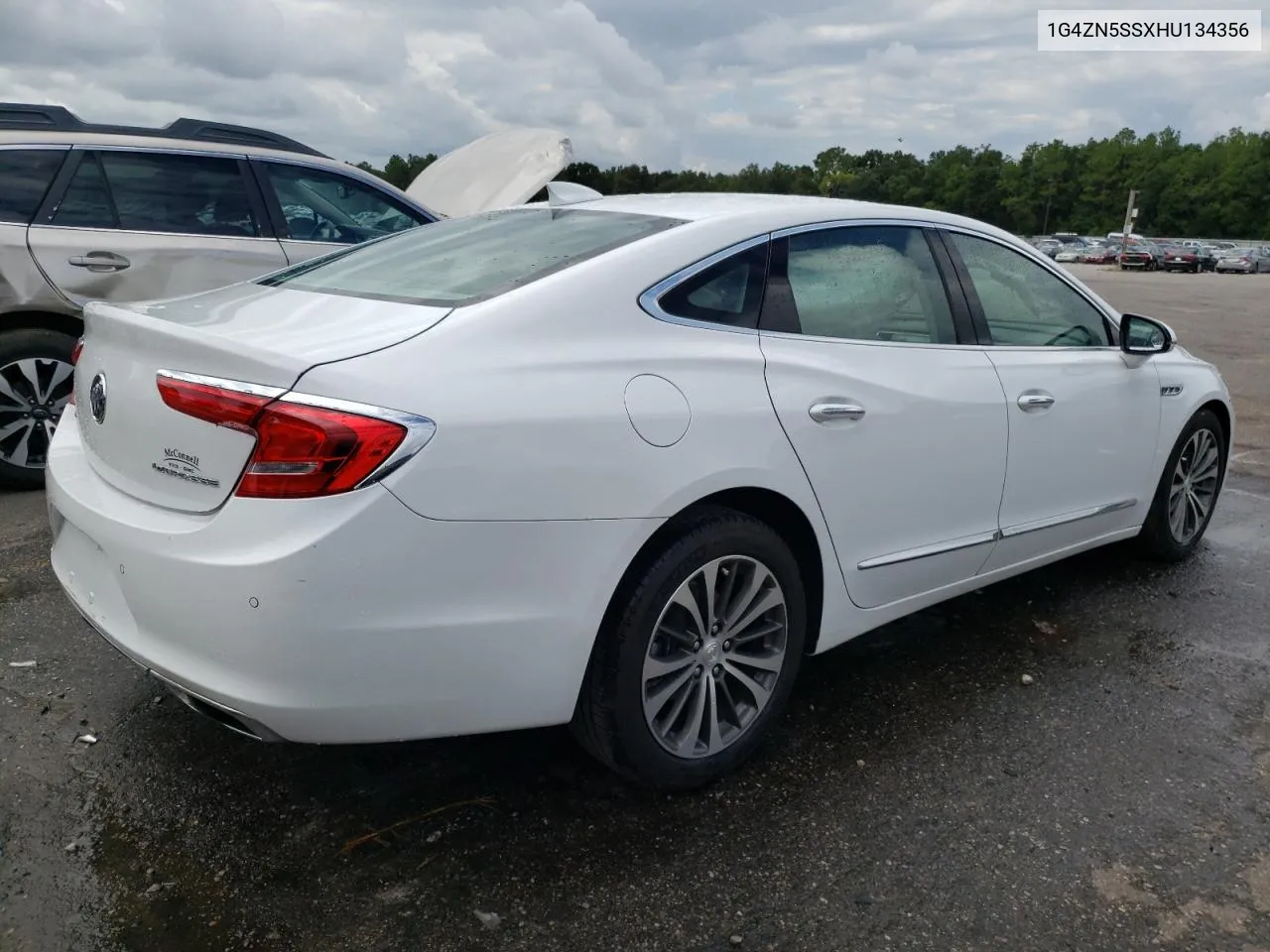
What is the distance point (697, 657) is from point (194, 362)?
4.65 ft

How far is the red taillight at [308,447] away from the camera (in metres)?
2.13

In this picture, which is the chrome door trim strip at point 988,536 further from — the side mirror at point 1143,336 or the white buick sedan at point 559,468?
the side mirror at point 1143,336

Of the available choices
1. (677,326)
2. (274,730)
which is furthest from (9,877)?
(677,326)

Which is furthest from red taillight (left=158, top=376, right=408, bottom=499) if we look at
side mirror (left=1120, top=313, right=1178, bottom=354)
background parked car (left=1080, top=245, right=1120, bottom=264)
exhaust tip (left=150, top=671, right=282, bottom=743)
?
background parked car (left=1080, top=245, right=1120, bottom=264)

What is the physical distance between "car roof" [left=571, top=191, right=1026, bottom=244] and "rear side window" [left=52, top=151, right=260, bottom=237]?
10.1ft

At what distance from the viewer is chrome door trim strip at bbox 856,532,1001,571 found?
316cm

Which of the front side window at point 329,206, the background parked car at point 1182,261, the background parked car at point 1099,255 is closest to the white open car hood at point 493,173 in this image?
the front side window at point 329,206

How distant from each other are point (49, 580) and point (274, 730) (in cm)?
251

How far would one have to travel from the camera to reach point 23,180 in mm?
5332

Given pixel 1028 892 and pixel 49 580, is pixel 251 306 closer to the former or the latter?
pixel 49 580

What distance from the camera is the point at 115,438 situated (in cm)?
258

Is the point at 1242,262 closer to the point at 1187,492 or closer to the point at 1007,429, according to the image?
the point at 1187,492

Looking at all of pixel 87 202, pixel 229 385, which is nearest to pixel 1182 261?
pixel 87 202

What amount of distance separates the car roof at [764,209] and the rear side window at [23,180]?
3.36m
